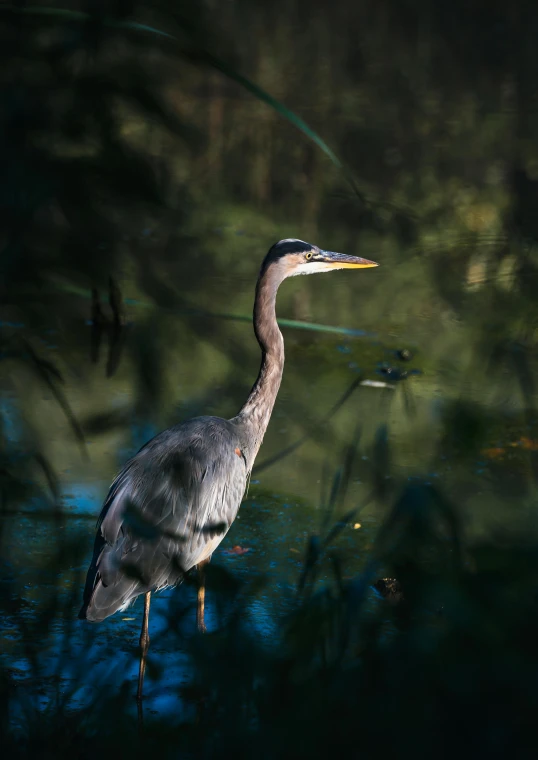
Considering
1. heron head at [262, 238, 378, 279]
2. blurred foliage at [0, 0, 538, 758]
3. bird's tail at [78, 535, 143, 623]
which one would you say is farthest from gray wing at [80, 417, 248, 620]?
heron head at [262, 238, 378, 279]

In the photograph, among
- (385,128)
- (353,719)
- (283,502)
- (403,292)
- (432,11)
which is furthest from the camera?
(432,11)

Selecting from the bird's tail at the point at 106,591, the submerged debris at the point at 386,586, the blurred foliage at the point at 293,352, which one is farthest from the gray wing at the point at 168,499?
the submerged debris at the point at 386,586

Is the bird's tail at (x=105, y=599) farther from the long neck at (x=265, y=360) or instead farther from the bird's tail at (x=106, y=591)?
the long neck at (x=265, y=360)

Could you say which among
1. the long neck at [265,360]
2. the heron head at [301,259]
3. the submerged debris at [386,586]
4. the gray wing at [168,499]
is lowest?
the submerged debris at [386,586]

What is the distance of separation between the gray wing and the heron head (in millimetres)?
694

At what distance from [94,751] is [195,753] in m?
0.13

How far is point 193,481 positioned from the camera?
311 cm

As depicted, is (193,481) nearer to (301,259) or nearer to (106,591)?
(106,591)

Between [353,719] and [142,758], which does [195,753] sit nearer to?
[142,758]

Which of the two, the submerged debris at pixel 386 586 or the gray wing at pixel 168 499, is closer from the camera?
the gray wing at pixel 168 499

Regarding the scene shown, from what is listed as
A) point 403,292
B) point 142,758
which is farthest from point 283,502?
point 142,758

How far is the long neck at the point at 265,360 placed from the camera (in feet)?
12.7

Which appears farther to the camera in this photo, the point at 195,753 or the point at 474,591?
the point at 195,753

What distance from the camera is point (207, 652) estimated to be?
1.13 metres
